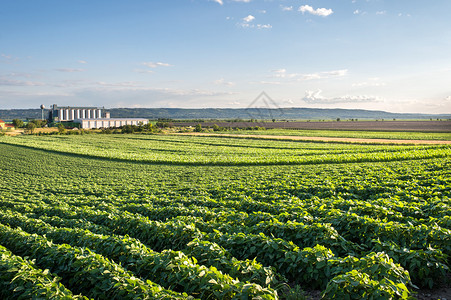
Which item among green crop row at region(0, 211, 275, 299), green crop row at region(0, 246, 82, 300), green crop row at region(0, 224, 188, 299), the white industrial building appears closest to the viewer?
green crop row at region(0, 211, 275, 299)

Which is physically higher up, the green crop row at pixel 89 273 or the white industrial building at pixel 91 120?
the white industrial building at pixel 91 120

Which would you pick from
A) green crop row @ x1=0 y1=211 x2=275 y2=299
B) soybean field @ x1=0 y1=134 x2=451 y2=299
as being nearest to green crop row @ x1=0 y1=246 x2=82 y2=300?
soybean field @ x1=0 y1=134 x2=451 y2=299

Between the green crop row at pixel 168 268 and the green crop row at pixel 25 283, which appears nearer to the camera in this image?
the green crop row at pixel 168 268

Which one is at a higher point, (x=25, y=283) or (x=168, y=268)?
(x=168, y=268)

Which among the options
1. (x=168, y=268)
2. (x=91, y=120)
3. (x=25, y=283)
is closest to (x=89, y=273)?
(x=25, y=283)

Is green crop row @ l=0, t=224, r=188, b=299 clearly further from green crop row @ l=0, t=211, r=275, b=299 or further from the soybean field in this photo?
green crop row @ l=0, t=211, r=275, b=299

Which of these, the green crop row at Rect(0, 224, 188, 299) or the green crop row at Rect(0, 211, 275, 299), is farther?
the green crop row at Rect(0, 224, 188, 299)

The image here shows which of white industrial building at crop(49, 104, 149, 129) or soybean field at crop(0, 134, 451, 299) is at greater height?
white industrial building at crop(49, 104, 149, 129)

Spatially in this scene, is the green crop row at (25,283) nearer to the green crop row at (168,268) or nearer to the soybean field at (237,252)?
the soybean field at (237,252)

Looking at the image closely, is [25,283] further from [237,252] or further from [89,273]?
[237,252]

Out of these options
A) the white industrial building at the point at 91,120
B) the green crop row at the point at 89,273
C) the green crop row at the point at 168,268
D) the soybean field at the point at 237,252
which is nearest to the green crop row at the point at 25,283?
the soybean field at the point at 237,252

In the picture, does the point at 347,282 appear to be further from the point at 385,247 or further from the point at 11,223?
the point at 11,223

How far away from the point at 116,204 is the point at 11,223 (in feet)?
15.1

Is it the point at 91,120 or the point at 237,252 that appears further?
the point at 91,120
